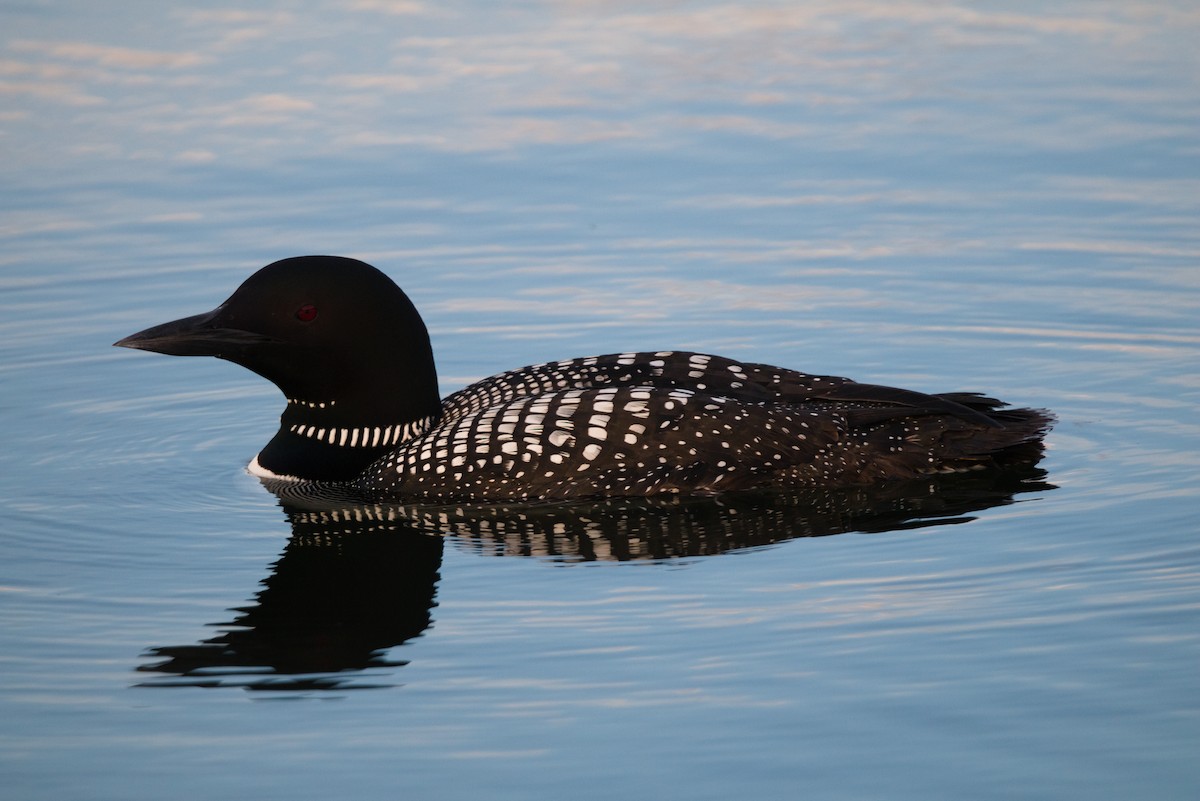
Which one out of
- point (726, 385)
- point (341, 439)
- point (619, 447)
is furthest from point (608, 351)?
point (619, 447)

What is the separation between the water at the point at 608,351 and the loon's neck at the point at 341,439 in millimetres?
196

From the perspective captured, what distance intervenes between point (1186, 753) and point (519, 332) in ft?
14.1

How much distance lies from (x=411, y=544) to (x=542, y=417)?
23.7 inches

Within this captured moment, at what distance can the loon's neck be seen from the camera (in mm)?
6398

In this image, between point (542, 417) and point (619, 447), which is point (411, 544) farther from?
point (619, 447)

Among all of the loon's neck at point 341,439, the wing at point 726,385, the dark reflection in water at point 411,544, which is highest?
the wing at point 726,385

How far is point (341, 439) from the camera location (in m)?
6.42

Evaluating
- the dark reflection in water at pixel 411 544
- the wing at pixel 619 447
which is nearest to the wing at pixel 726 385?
the wing at pixel 619 447

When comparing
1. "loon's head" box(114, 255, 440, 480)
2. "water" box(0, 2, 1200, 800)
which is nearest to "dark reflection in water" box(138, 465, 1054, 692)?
"water" box(0, 2, 1200, 800)

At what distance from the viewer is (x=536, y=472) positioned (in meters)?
6.02

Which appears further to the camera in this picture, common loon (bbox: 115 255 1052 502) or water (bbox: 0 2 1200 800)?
common loon (bbox: 115 255 1052 502)

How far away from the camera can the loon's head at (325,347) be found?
6.27m

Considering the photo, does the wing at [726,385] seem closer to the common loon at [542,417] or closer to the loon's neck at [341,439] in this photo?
the common loon at [542,417]

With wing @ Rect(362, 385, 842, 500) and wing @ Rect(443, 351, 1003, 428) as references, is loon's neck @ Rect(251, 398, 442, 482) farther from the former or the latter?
wing @ Rect(362, 385, 842, 500)
